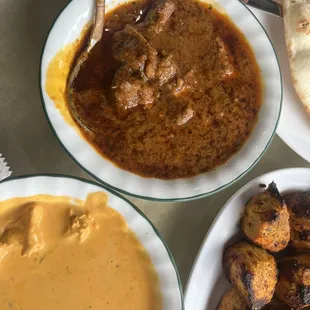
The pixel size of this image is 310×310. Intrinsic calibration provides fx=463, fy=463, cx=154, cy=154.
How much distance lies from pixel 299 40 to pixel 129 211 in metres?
1.11

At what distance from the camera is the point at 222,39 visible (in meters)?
2.14

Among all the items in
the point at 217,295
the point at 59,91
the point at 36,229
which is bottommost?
the point at 217,295

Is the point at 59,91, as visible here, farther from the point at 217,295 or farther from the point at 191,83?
the point at 217,295

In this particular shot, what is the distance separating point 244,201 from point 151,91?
25.8 inches

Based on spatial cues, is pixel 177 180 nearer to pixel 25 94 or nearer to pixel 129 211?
pixel 129 211

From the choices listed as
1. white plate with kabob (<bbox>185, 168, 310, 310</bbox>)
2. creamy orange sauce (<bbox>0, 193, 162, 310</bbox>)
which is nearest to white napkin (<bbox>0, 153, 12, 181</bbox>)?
creamy orange sauce (<bbox>0, 193, 162, 310</bbox>)

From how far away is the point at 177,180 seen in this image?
202 cm

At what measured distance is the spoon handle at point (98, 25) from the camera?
6.30 ft

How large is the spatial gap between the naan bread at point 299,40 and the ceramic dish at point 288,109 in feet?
0.21

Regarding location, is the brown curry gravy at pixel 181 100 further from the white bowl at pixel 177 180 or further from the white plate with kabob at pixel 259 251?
the white plate with kabob at pixel 259 251

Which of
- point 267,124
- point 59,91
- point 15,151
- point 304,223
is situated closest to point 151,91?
point 59,91

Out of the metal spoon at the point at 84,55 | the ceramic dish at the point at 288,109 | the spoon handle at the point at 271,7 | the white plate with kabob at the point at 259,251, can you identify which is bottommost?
the white plate with kabob at the point at 259,251

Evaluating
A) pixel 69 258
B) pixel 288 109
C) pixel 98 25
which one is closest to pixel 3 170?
pixel 69 258

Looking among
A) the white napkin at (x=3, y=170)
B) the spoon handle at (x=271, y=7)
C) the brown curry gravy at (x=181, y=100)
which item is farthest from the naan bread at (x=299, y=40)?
the white napkin at (x=3, y=170)
